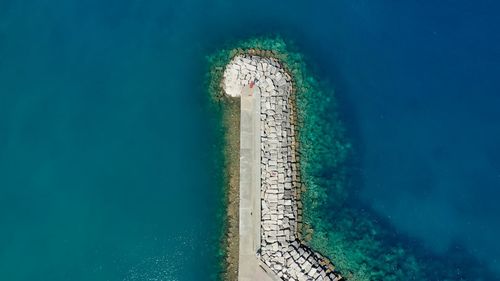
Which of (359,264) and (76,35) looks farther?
(76,35)

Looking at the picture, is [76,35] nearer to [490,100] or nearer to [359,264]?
[359,264]

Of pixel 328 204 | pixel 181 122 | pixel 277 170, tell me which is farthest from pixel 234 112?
pixel 328 204

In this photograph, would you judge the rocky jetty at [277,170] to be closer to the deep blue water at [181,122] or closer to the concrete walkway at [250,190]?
the concrete walkway at [250,190]

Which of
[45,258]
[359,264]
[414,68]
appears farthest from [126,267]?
[414,68]

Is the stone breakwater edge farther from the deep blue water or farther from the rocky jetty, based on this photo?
the deep blue water

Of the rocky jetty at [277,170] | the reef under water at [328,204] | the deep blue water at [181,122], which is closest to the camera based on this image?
the rocky jetty at [277,170]

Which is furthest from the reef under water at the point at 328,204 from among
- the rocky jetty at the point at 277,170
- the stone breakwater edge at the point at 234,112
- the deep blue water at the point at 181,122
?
the deep blue water at the point at 181,122
